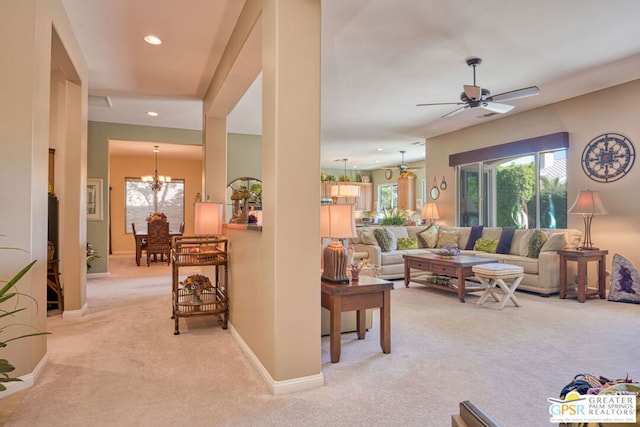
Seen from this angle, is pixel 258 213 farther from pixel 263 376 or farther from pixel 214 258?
pixel 263 376

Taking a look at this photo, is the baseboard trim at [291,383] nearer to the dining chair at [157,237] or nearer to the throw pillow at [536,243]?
the throw pillow at [536,243]

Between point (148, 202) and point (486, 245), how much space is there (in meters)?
9.10

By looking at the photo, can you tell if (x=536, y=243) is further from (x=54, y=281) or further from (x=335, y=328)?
(x=54, y=281)

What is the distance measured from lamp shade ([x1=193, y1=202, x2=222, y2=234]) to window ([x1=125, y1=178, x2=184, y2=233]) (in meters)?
7.51

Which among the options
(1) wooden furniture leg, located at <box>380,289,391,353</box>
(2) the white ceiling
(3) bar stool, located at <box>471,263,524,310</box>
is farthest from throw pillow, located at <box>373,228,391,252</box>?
(1) wooden furniture leg, located at <box>380,289,391,353</box>

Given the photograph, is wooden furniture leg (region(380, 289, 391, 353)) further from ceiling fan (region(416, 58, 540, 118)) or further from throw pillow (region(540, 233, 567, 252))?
throw pillow (region(540, 233, 567, 252))

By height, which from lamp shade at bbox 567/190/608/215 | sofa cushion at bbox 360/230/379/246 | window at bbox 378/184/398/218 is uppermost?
window at bbox 378/184/398/218

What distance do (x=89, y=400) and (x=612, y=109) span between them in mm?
6679

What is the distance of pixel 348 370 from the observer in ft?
8.63

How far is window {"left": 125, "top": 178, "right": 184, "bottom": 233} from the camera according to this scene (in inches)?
423

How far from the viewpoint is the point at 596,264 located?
213 inches

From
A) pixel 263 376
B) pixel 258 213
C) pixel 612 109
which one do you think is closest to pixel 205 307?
pixel 258 213

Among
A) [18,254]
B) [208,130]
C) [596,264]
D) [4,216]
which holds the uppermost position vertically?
[208,130]

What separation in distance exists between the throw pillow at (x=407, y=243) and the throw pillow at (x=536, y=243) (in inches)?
73.1
